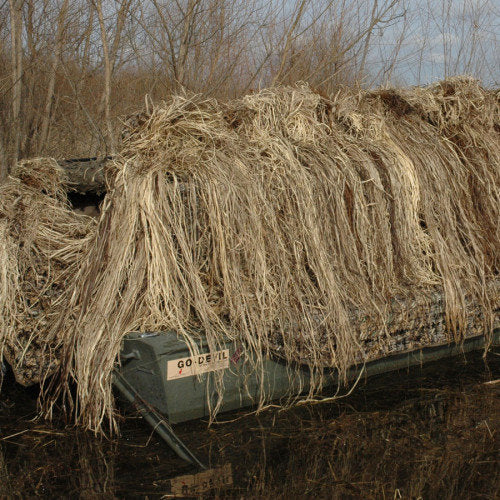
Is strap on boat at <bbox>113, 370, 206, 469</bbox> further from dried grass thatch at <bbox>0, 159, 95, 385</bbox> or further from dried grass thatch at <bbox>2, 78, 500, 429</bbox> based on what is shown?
dried grass thatch at <bbox>0, 159, 95, 385</bbox>

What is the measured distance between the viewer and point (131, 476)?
10.1ft

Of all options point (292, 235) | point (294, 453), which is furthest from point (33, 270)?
point (294, 453)

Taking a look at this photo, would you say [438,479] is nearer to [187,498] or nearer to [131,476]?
[187,498]

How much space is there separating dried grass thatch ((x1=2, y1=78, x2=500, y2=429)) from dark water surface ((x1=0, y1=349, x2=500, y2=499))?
263mm

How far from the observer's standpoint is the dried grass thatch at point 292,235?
3770mm

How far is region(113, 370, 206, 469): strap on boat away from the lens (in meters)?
3.26

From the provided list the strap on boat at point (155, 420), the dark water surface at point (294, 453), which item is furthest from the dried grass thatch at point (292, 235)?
the dark water surface at point (294, 453)

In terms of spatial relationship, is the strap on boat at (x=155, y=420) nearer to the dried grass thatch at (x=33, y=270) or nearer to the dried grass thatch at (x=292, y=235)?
the dried grass thatch at (x=292, y=235)

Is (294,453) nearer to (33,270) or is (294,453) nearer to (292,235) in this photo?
(292,235)

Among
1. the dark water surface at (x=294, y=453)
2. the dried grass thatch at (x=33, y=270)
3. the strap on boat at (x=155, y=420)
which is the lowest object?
the dark water surface at (x=294, y=453)

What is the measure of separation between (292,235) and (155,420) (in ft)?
4.80

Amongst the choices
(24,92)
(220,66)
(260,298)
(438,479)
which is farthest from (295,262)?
(24,92)

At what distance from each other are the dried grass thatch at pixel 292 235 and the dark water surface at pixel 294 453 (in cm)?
26

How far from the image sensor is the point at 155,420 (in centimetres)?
353
